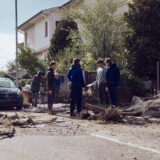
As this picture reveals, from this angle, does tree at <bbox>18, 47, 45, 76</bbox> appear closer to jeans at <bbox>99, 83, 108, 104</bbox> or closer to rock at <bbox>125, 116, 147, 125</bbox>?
jeans at <bbox>99, 83, 108, 104</bbox>

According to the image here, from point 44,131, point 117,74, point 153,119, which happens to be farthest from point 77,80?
point 44,131

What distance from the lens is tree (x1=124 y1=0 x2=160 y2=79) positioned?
1502 centimetres

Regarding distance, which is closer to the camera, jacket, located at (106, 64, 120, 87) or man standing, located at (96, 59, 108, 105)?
jacket, located at (106, 64, 120, 87)

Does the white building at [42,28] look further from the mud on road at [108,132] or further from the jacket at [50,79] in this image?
the mud on road at [108,132]

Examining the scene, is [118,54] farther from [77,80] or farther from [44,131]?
[44,131]

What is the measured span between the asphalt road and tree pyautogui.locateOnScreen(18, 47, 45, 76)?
1897 cm

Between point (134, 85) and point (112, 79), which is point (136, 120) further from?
point (134, 85)

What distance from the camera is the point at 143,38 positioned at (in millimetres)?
15250

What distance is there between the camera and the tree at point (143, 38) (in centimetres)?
1502

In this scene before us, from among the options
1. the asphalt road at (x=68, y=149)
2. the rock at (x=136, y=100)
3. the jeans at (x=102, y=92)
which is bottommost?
the asphalt road at (x=68, y=149)

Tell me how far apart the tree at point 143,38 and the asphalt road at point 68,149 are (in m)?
9.20

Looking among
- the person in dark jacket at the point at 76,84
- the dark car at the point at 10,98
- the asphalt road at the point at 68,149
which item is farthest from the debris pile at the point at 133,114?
the dark car at the point at 10,98

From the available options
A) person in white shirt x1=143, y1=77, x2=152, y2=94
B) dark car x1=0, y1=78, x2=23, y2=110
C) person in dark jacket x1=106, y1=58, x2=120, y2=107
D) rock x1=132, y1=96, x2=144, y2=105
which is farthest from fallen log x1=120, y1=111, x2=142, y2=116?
dark car x1=0, y1=78, x2=23, y2=110

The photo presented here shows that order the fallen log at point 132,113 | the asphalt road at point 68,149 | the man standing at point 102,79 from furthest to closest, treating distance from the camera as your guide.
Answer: the man standing at point 102,79 → the fallen log at point 132,113 → the asphalt road at point 68,149
